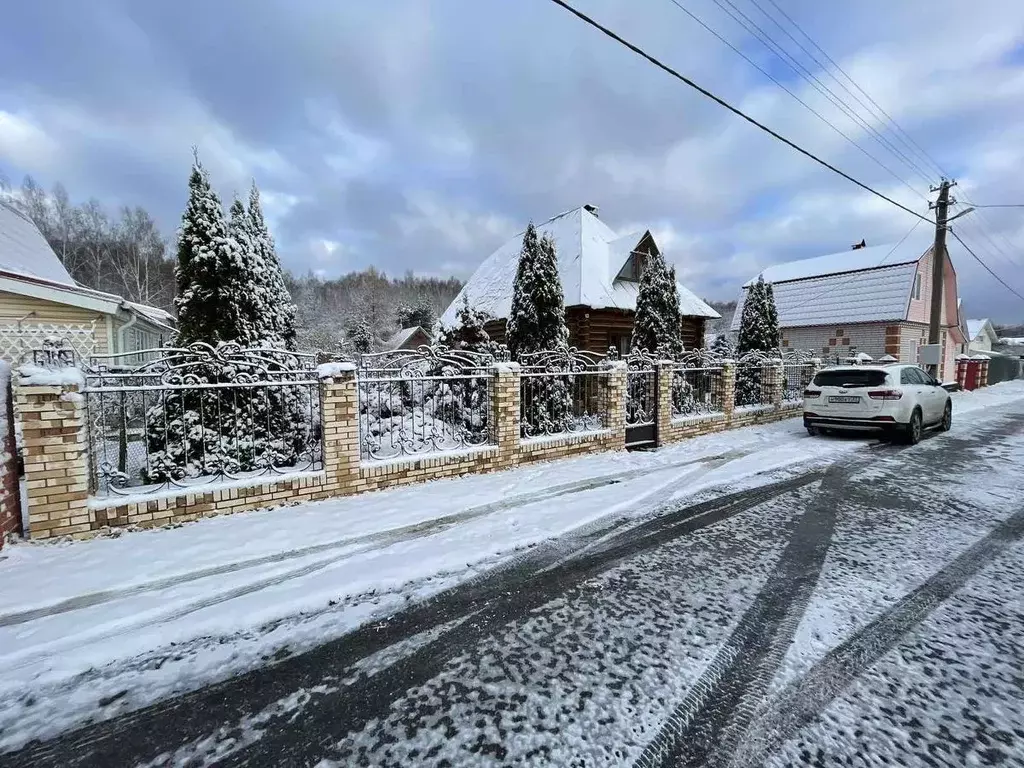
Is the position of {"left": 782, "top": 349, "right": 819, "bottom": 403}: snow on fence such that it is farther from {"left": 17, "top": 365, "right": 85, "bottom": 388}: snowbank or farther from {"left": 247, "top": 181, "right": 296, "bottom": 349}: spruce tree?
{"left": 17, "top": 365, "right": 85, "bottom": 388}: snowbank

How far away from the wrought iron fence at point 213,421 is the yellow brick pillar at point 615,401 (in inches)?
178

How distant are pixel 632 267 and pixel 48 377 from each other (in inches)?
612

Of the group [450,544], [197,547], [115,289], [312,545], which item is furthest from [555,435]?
[115,289]

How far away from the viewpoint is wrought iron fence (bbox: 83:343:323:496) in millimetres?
4797

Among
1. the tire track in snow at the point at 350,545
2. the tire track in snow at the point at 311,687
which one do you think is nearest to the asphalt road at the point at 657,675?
the tire track in snow at the point at 311,687

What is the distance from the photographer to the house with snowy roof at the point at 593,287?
→ 14867 mm

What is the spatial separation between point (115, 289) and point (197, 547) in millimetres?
40570

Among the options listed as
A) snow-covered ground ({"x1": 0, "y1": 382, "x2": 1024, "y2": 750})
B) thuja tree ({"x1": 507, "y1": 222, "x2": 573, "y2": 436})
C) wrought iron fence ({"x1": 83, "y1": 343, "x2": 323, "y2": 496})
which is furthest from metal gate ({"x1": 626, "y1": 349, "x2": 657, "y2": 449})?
wrought iron fence ({"x1": 83, "y1": 343, "x2": 323, "y2": 496})

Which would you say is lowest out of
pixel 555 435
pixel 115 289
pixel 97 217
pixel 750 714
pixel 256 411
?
pixel 750 714

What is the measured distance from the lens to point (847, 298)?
74.9ft

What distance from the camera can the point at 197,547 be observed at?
388cm

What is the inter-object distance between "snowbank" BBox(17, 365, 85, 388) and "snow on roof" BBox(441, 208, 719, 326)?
12.1 m

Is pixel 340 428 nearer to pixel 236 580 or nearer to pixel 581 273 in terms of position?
pixel 236 580

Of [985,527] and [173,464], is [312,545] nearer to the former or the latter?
[173,464]
